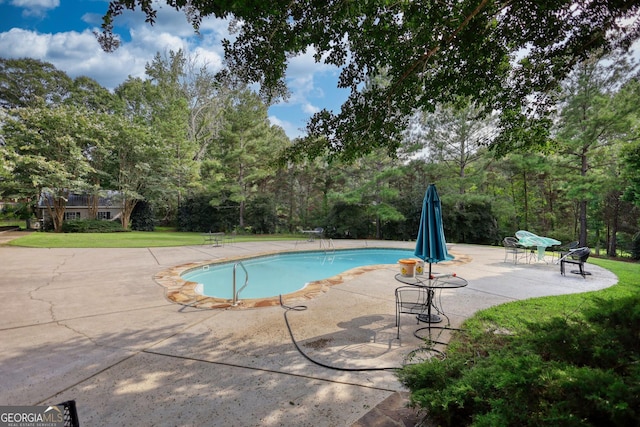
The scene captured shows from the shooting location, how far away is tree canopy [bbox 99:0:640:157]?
311cm

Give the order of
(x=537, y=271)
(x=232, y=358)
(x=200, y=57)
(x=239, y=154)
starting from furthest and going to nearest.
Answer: (x=200, y=57) < (x=239, y=154) < (x=537, y=271) < (x=232, y=358)

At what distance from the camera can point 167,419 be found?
81.4 inches

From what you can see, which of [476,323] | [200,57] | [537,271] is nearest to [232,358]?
[476,323]

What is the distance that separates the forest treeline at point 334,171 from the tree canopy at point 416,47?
8.04 m

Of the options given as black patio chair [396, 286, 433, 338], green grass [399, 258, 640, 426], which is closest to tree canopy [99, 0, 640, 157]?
black patio chair [396, 286, 433, 338]

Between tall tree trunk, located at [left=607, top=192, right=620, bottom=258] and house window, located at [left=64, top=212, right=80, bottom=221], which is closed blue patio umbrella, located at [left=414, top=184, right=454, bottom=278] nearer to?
tall tree trunk, located at [left=607, top=192, right=620, bottom=258]

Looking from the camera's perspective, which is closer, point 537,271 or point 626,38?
point 626,38

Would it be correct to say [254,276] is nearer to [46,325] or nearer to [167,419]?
[46,325]

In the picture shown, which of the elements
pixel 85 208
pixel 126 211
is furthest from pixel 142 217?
pixel 85 208

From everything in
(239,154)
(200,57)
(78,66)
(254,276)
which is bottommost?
(254,276)

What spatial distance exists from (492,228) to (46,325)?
17.7 meters

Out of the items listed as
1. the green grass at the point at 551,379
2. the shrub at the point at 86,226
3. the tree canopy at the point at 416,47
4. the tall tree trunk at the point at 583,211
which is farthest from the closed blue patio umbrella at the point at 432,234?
the shrub at the point at 86,226

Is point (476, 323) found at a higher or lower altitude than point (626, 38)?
lower

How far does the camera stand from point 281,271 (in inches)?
367
